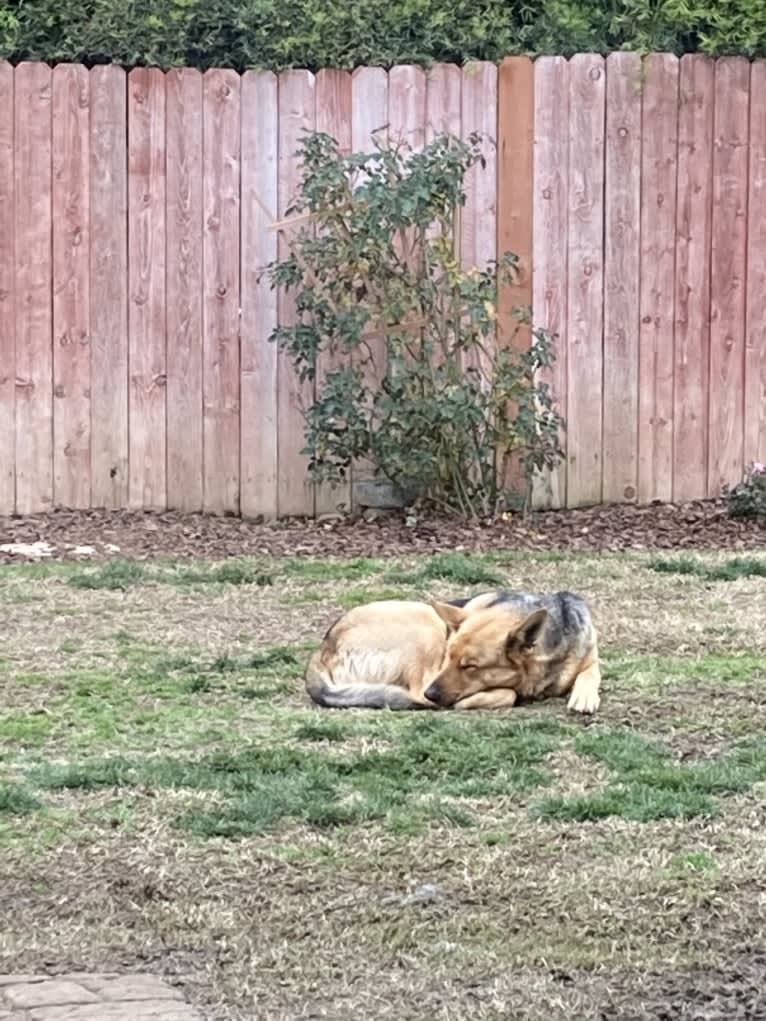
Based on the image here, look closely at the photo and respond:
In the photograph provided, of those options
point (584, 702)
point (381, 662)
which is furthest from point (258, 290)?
point (584, 702)

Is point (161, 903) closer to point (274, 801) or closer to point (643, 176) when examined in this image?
point (274, 801)

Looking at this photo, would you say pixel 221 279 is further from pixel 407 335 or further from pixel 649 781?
pixel 649 781

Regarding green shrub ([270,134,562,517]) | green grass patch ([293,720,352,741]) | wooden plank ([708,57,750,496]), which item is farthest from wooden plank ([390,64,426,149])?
green grass patch ([293,720,352,741])

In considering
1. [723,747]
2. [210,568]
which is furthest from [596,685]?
[210,568]

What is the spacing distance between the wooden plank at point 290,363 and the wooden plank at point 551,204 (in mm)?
1236

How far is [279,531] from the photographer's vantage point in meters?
9.47

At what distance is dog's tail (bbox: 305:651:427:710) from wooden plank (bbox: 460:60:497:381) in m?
4.11

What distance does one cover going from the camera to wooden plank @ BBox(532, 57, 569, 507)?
9.59 meters

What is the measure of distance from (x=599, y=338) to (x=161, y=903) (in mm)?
6358

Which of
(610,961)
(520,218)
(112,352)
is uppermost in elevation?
(520,218)

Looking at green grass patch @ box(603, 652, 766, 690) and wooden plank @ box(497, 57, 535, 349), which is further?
wooden plank @ box(497, 57, 535, 349)

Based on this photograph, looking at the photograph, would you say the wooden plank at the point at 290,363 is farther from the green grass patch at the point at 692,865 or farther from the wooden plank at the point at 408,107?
the green grass patch at the point at 692,865

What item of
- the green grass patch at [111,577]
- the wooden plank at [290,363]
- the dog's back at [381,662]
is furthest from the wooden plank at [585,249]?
the dog's back at [381,662]

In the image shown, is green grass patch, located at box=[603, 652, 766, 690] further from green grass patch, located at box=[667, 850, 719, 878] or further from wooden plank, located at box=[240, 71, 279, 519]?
wooden plank, located at box=[240, 71, 279, 519]
